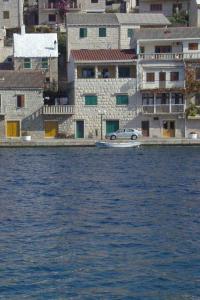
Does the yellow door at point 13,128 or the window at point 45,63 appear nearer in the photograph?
the yellow door at point 13,128

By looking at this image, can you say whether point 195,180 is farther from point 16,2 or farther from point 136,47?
point 16,2

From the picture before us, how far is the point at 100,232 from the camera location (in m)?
33.3

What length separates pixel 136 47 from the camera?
255ft

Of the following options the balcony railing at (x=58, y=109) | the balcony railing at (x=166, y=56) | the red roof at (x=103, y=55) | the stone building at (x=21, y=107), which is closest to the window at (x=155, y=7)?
the red roof at (x=103, y=55)

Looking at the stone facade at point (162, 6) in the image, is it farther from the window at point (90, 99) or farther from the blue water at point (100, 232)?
the blue water at point (100, 232)

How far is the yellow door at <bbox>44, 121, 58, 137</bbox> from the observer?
7656cm

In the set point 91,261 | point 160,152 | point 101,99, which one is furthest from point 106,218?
point 101,99

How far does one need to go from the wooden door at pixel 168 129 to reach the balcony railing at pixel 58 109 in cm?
839

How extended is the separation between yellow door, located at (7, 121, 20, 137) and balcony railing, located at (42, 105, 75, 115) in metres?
2.79

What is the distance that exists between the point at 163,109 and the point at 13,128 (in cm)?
1347

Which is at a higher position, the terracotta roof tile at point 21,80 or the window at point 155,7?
the window at point 155,7

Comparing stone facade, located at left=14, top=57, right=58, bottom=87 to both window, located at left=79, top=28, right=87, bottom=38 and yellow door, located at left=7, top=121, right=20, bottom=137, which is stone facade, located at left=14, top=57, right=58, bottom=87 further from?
yellow door, located at left=7, top=121, right=20, bottom=137

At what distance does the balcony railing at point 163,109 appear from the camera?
76.4 m

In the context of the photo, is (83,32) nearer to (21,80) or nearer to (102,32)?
(102,32)
